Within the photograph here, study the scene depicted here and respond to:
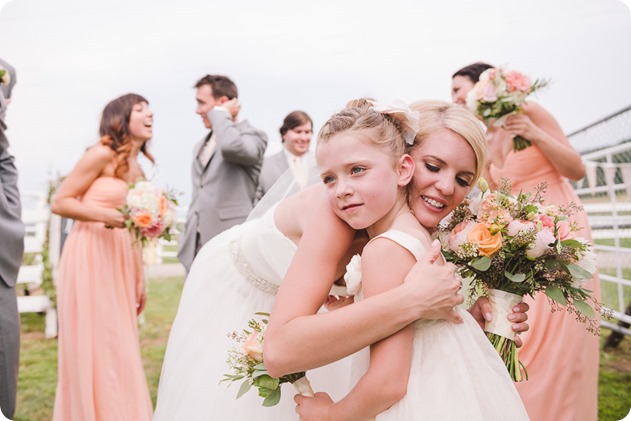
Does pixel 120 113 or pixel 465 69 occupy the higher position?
pixel 465 69

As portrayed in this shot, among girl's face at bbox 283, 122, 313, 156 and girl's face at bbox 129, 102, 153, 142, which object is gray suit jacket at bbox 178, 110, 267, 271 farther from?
girl's face at bbox 283, 122, 313, 156

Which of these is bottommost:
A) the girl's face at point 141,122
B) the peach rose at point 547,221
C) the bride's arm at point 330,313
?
the bride's arm at point 330,313

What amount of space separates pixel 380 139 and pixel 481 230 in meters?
0.48

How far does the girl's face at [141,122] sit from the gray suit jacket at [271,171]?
1896 millimetres

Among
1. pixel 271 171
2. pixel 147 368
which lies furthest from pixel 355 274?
pixel 147 368

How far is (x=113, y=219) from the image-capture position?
443 centimetres

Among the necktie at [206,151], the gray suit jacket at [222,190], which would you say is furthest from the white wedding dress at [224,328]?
the necktie at [206,151]

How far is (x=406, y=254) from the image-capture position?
6.08 ft

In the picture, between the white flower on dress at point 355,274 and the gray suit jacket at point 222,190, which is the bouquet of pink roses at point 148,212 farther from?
the white flower on dress at point 355,274

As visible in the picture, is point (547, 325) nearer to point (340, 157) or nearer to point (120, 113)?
point (340, 157)

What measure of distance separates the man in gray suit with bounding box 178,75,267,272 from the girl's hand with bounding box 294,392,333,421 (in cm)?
346

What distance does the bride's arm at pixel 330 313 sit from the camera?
69.0 inches

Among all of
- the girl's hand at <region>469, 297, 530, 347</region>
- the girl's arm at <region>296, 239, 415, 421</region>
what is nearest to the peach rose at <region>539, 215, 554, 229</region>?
the girl's hand at <region>469, 297, 530, 347</region>

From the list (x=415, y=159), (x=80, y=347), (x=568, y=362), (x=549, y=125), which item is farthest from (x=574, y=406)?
(x=80, y=347)
